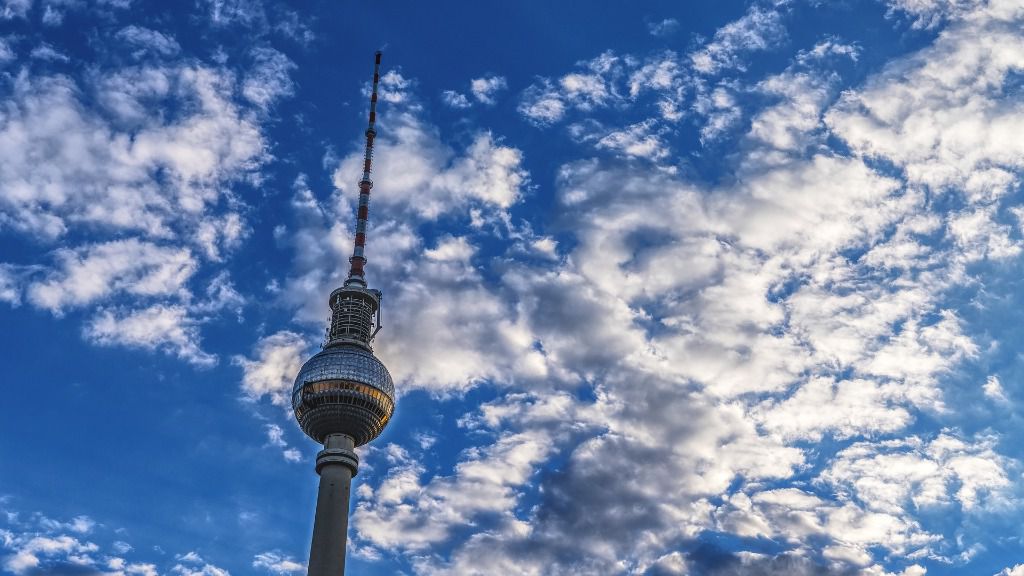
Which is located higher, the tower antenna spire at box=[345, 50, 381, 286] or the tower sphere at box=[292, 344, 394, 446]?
the tower antenna spire at box=[345, 50, 381, 286]

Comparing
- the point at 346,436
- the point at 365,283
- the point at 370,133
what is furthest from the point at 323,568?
the point at 370,133

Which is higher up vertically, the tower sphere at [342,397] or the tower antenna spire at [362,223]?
the tower antenna spire at [362,223]

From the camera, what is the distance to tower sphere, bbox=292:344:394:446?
141 meters

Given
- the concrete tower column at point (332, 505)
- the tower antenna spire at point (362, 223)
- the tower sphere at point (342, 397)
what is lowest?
the concrete tower column at point (332, 505)

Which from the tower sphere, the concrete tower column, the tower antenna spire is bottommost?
the concrete tower column

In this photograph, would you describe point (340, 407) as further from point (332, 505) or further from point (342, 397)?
point (332, 505)

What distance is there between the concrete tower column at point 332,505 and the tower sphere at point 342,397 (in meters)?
2.17

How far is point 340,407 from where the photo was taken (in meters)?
141

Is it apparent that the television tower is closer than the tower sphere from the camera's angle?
Yes

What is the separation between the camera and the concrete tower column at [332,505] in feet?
415

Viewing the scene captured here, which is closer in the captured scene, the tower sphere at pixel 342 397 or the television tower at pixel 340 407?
the television tower at pixel 340 407

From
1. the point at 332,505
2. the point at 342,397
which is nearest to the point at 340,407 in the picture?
the point at 342,397

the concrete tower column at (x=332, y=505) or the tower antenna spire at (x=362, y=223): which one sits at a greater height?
the tower antenna spire at (x=362, y=223)

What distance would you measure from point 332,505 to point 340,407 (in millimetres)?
13973
